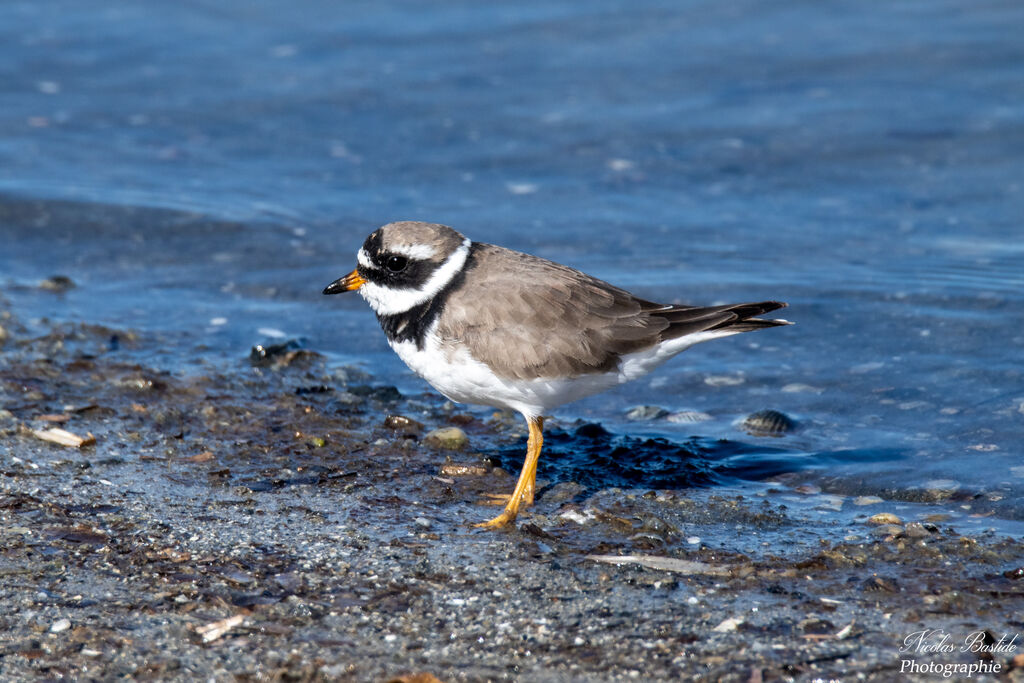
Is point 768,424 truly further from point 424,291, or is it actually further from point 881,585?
point 424,291

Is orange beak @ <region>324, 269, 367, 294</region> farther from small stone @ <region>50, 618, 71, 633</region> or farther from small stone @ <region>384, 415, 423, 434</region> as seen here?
small stone @ <region>50, 618, 71, 633</region>

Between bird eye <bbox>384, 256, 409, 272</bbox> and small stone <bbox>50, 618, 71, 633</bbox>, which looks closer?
small stone <bbox>50, 618, 71, 633</bbox>

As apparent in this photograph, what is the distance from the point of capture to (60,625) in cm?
450

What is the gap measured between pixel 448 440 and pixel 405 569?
5.69 feet

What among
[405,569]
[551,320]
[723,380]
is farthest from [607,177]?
[405,569]

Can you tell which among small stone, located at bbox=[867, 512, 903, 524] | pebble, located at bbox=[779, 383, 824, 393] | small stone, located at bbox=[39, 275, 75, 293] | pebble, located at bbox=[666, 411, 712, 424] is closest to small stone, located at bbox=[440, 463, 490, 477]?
pebble, located at bbox=[666, 411, 712, 424]

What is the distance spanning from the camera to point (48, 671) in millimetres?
4219

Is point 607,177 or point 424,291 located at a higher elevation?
point 424,291

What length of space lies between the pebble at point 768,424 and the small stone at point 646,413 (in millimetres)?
567

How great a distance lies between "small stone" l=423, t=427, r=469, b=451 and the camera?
6742 millimetres

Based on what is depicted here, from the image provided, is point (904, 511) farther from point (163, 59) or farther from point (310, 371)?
point (163, 59)

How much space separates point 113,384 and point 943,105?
9380 millimetres

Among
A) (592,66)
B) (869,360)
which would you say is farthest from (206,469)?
(592,66)

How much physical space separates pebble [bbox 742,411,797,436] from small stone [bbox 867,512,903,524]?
1412mm
